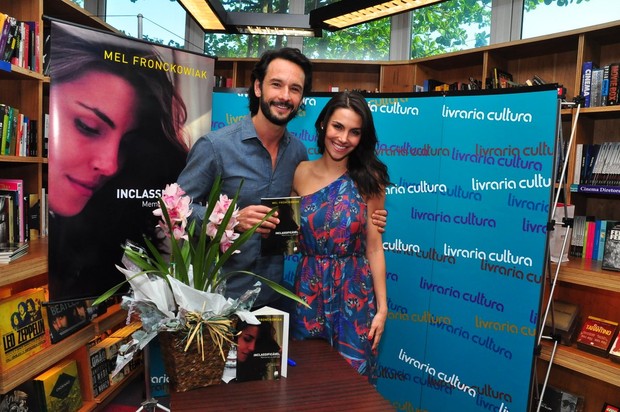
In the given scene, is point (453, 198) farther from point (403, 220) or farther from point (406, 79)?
point (406, 79)

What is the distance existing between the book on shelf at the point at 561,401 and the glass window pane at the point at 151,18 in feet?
15.8

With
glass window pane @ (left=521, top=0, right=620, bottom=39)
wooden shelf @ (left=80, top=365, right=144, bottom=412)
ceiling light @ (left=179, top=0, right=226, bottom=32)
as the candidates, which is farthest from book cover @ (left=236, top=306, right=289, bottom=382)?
glass window pane @ (left=521, top=0, right=620, bottom=39)

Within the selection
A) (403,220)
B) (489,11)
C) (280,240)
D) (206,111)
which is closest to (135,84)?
(206,111)

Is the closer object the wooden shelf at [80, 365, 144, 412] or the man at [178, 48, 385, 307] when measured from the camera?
the man at [178, 48, 385, 307]

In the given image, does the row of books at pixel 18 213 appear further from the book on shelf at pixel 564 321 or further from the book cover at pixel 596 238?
the book cover at pixel 596 238

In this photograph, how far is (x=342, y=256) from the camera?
1983 mm

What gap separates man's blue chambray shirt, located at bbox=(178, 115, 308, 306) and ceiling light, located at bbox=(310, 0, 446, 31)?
75.9 inches

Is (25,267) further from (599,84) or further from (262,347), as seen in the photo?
(599,84)

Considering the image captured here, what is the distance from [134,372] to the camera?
329cm

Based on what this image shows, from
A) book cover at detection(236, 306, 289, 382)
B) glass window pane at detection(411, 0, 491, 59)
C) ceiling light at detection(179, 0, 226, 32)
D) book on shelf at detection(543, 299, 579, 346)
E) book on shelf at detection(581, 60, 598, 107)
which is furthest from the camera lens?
glass window pane at detection(411, 0, 491, 59)

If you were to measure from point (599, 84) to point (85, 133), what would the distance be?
2.97 metres

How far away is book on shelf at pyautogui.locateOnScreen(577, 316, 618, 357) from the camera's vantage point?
2639mm

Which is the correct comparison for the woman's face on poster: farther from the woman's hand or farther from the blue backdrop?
the woman's hand

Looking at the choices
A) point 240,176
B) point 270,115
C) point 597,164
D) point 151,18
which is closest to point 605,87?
Answer: point 597,164
